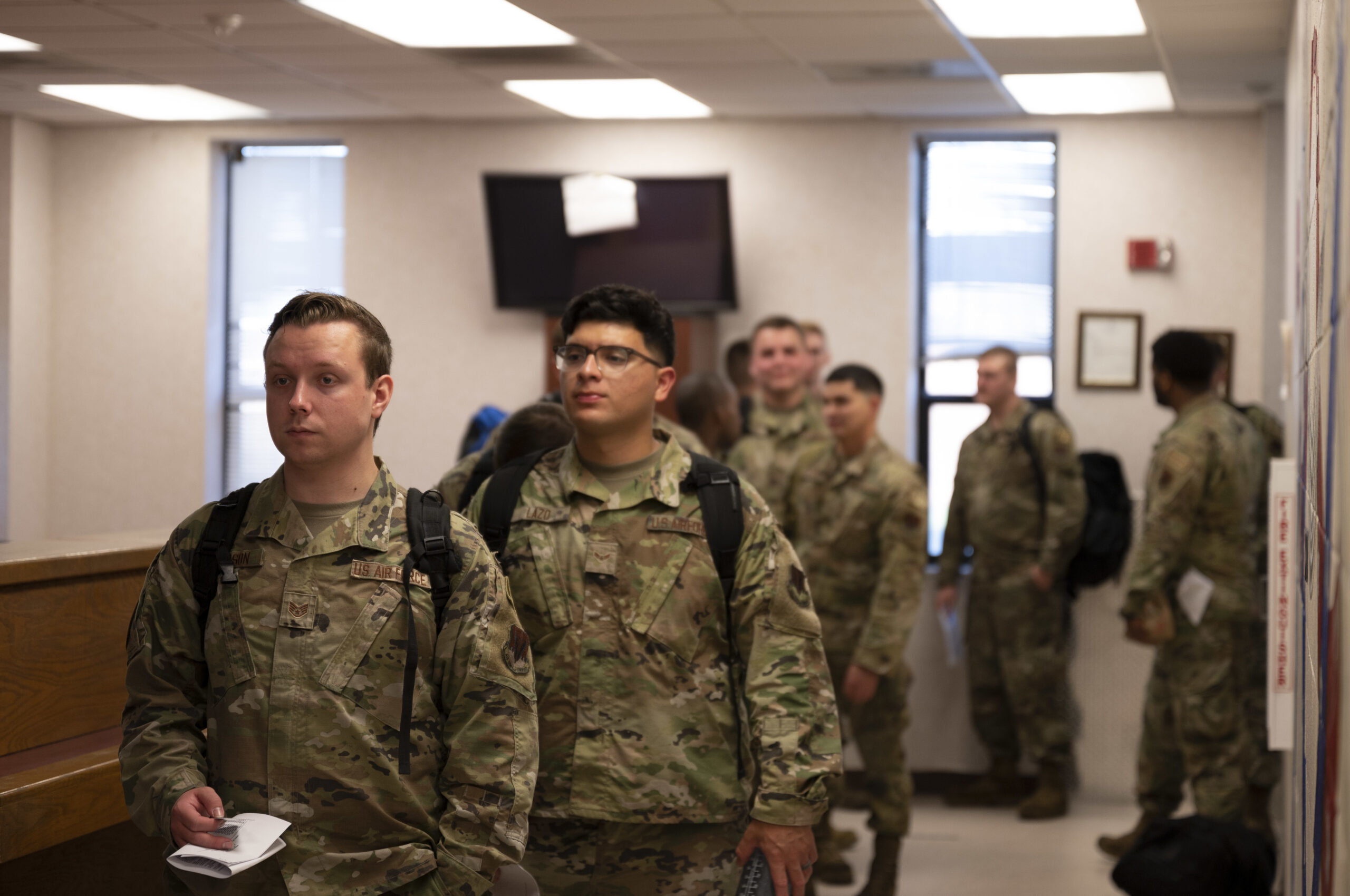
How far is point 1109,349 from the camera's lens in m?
6.22

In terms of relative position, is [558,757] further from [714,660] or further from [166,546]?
[166,546]

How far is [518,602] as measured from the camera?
8.02 ft

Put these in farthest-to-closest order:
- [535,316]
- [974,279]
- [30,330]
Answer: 1. [30,330]
2. [535,316]
3. [974,279]

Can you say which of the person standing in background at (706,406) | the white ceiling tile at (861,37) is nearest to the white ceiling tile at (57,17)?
the white ceiling tile at (861,37)

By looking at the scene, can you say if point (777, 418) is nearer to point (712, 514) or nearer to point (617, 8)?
point (617, 8)

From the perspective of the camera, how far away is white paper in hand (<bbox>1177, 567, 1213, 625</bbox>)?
15.1 feet

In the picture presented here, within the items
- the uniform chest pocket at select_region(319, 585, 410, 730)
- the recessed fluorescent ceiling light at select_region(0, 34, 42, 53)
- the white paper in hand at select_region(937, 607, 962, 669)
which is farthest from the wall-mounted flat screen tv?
the uniform chest pocket at select_region(319, 585, 410, 730)

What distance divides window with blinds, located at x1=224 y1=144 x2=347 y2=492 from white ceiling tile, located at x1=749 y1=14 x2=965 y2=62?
10.1 ft

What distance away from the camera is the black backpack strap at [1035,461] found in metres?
5.70

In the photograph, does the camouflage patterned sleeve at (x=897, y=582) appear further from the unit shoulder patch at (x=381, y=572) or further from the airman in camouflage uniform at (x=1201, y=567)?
the unit shoulder patch at (x=381, y=572)

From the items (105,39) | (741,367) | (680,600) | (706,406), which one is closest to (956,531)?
(741,367)

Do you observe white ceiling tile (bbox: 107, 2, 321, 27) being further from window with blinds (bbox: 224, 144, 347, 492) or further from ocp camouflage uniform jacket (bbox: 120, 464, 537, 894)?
ocp camouflage uniform jacket (bbox: 120, 464, 537, 894)

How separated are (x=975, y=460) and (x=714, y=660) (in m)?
3.65

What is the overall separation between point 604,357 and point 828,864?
2813 mm
